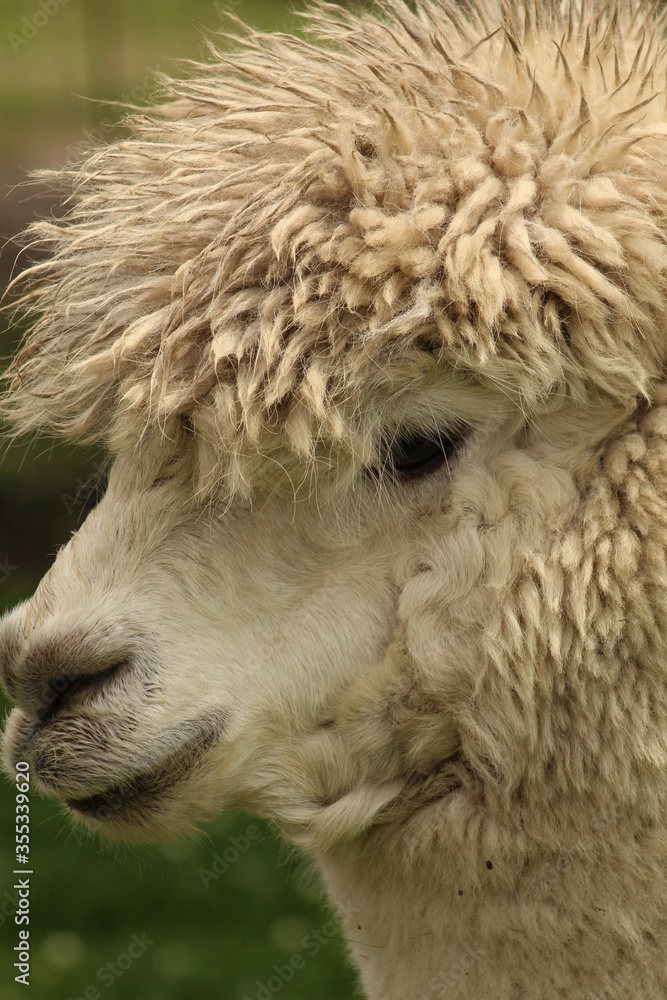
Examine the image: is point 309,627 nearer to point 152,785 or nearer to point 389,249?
point 152,785

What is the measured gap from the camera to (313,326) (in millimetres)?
1708

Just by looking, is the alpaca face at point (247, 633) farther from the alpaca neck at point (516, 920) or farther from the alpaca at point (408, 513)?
the alpaca neck at point (516, 920)

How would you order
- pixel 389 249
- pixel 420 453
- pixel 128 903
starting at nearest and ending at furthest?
pixel 389 249
pixel 420 453
pixel 128 903

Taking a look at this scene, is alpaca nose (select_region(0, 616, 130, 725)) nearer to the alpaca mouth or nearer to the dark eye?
the alpaca mouth

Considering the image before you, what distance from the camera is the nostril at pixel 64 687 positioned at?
1.79 m

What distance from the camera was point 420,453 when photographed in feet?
5.92

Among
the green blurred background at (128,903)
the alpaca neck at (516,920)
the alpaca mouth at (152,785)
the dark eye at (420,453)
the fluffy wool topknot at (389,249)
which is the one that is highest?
the fluffy wool topknot at (389,249)

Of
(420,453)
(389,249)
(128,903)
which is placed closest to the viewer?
(389,249)

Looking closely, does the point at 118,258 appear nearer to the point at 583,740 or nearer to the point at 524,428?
the point at 524,428

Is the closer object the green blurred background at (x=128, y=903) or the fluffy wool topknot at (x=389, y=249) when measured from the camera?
the fluffy wool topknot at (x=389, y=249)

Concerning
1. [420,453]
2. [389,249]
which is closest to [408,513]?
[420,453]

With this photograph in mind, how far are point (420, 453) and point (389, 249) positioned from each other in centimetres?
33

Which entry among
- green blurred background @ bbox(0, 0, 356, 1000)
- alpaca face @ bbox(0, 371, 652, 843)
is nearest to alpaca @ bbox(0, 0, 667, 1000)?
alpaca face @ bbox(0, 371, 652, 843)

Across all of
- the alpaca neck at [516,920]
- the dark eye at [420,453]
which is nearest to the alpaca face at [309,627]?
the dark eye at [420,453]
